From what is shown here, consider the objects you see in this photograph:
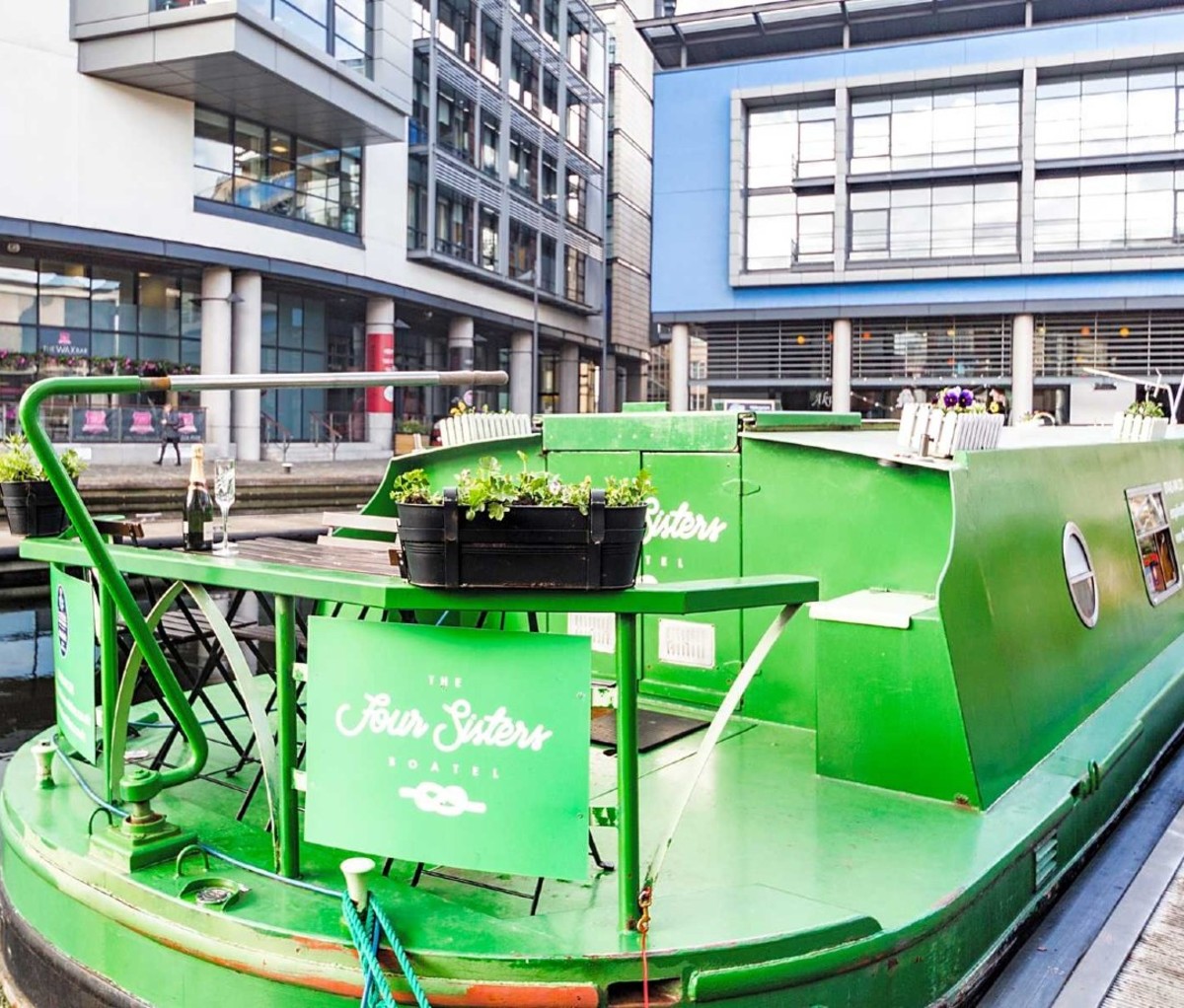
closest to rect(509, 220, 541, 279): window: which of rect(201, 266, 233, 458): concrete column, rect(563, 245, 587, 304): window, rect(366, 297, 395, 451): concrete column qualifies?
rect(563, 245, 587, 304): window

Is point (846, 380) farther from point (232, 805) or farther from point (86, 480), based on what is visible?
point (232, 805)

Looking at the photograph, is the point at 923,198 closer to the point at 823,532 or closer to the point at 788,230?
the point at 788,230

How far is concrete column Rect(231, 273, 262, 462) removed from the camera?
28.8 metres

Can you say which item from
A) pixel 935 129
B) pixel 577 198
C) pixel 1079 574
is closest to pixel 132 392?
pixel 1079 574

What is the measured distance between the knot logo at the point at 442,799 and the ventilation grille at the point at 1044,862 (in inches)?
89.8

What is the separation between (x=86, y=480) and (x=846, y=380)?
24256 millimetres

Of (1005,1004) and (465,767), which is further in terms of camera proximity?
(1005,1004)

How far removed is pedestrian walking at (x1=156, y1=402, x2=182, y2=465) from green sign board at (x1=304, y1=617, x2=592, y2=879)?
2384cm

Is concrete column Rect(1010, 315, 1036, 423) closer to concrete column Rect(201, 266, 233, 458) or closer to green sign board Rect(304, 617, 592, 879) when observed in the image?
concrete column Rect(201, 266, 233, 458)

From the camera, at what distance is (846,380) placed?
3566 cm

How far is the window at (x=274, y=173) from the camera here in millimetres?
27750

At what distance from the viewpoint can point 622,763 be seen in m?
2.85

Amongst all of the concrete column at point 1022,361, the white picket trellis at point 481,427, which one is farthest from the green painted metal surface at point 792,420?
the concrete column at point 1022,361

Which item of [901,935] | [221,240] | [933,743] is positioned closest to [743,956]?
[901,935]
